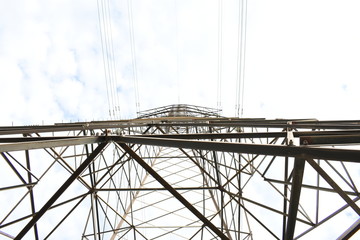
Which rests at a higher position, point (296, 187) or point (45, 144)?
point (45, 144)

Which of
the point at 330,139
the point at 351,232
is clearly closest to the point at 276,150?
the point at 330,139

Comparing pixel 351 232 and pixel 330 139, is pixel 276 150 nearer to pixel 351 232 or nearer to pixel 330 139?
pixel 330 139

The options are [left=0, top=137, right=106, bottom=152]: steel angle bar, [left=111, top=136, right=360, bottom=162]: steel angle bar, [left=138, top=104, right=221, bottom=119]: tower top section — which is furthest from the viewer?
[left=138, top=104, right=221, bottom=119]: tower top section

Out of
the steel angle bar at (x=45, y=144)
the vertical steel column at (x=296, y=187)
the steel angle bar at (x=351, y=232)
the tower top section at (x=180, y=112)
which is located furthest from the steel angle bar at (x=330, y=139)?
the tower top section at (x=180, y=112)

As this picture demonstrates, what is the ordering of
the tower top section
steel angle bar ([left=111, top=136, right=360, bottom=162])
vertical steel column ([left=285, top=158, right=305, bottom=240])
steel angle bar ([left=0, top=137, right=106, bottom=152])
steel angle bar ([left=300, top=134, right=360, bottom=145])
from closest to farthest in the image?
steel angle bar ([left=111, top=136, right=360, bottom=162])
vertical steel column ([left=285, top=158, right=305, bottom=240])
steel angle bar ([left=300, top=134, right=360, bottom=145])
steel angle bar ([left=0, top=137, right=106, bottom=152])
the tower top section

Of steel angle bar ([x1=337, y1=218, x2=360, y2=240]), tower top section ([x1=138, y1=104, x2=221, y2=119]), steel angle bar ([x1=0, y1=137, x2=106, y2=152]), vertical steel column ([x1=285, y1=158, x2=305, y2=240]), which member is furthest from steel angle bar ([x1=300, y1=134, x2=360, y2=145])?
tower top section ([x1=138, y1=104, x2=221, y2=119])

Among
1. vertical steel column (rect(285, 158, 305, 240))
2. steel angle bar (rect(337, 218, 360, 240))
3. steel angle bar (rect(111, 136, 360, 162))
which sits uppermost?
steel angle bar (rect(111, 136, 360, 162))

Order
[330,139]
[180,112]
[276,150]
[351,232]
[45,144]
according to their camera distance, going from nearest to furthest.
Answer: [276,150]
[330,139]
[351,232]
[45,144]
[180,112]

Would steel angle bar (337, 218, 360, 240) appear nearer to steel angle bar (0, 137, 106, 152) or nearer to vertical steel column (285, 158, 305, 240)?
vertical steel column (285, 158, 305, 240)

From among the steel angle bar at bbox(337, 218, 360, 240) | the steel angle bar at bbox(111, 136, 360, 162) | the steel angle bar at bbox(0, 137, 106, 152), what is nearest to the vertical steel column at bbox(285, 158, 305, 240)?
the steel angle bar at bbox(111, 136, 360, 162)

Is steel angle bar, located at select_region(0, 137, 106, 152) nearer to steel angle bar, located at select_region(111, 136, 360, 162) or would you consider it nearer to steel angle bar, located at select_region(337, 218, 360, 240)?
steel angle bar, located at select_region(111, 136, 360, 162)

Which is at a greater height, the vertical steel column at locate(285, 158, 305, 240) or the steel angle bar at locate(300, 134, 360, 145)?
the steel angle bar at locate(300, 134, 360, 145)

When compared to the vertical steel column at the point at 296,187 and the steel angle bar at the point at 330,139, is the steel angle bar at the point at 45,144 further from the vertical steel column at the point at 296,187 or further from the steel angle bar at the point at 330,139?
the steel angle bar at the point at 330,139

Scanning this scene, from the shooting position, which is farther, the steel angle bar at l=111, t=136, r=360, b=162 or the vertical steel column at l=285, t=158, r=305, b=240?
the vertical steel column at l=285, t=158, r=305, b=240
